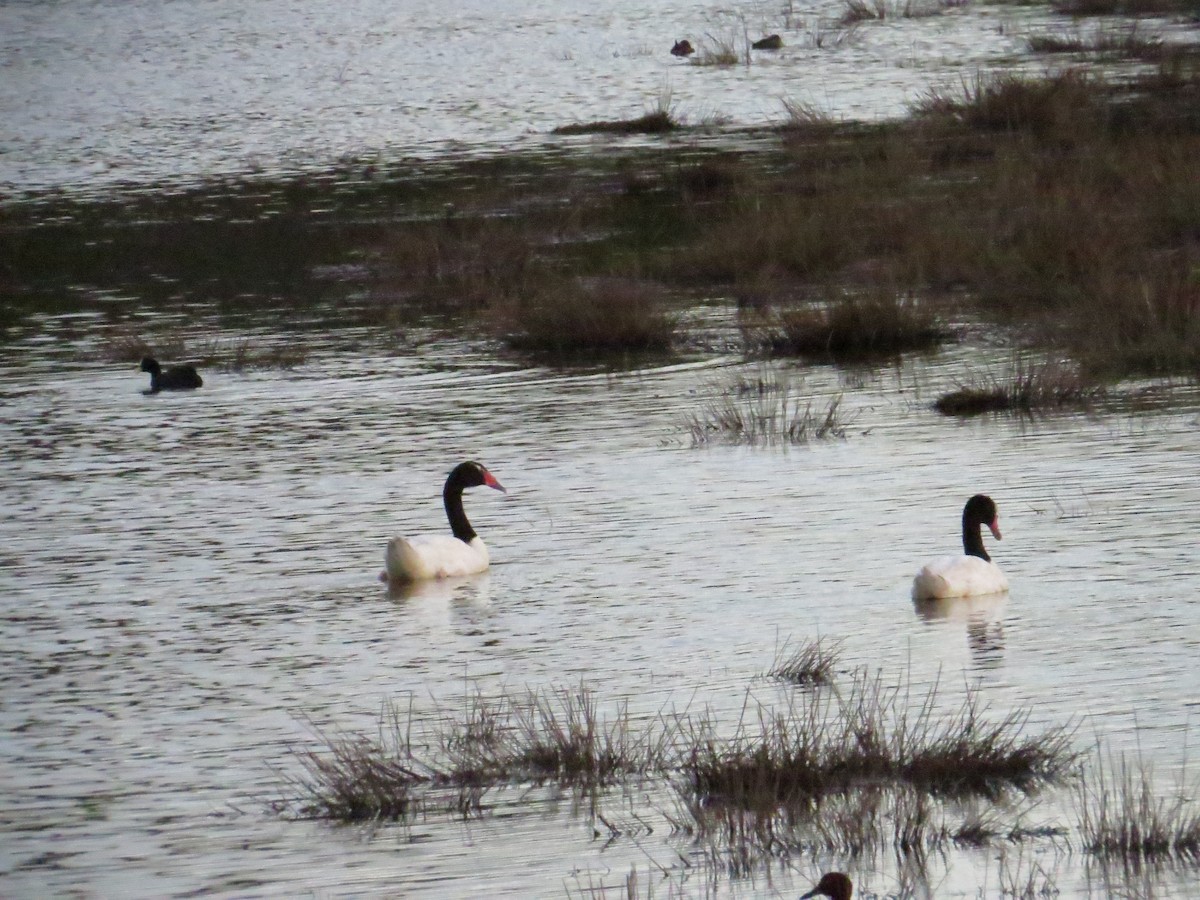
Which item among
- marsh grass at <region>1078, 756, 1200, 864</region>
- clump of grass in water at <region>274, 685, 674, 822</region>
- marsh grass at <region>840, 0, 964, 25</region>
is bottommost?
clump of grass in water at <region>274, 685, 674, 822</region>

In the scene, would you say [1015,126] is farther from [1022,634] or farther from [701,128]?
[1022,634]

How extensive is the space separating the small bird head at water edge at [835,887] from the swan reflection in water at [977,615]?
381 centimetres

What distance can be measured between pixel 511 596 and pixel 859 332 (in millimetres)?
8026

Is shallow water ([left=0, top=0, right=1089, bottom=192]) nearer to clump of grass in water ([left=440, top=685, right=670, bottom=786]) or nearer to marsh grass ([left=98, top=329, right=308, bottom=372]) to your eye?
marsh grass ([left=98, top=329, right=308, bottom=372])

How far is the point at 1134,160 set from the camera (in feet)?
81.9

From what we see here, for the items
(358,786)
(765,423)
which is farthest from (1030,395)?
(358,786)

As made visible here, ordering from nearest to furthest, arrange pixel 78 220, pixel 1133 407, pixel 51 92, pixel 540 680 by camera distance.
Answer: pixel 540 680 → pixel 1133 407 → pixel 78 220 → pixel 51 92

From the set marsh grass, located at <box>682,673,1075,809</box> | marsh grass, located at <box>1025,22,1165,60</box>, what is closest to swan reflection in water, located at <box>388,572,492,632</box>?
marsh grass, located at <box>682,673,1075,809</box>

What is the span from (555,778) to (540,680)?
1.77 m

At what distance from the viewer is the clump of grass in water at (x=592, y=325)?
67.9 feet

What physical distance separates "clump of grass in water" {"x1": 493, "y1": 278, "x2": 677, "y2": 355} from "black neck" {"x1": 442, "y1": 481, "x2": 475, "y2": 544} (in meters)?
7.20

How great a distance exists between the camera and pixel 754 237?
2377 cm

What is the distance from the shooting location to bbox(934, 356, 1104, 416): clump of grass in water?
1662 centimetres

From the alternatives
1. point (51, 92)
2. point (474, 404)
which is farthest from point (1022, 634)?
point (51, 92)
